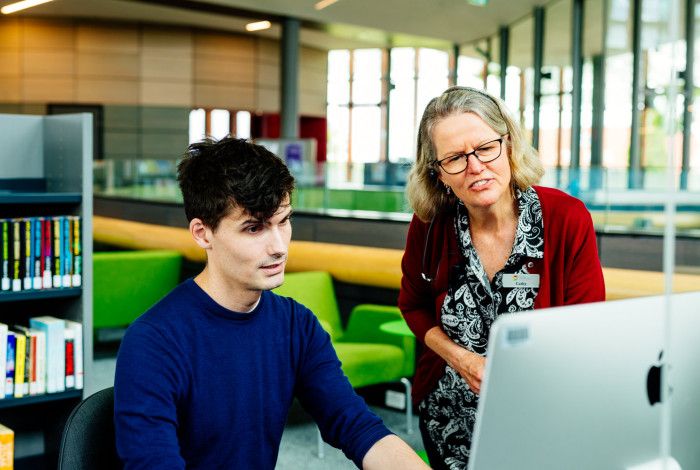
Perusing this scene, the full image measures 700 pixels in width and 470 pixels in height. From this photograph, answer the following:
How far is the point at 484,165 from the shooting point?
1648 mm

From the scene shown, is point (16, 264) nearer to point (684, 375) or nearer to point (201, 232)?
point (201, 232)

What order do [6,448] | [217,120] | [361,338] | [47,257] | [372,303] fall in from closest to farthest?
[6,448] < [47,257] < [361,338] < [372,303] < [217,120]

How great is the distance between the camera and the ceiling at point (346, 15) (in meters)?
15.1

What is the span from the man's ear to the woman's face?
0.49 meters

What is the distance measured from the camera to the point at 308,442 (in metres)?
4.69

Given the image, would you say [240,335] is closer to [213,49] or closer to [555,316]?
[555,316]

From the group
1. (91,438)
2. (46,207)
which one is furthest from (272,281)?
(46,207)

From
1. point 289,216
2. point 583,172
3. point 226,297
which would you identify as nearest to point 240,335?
point 226,297

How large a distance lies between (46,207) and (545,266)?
286 cm

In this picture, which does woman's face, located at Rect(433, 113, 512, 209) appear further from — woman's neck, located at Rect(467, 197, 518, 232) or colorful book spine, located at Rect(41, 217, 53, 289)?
colorful book spine, located at Rect(41, 217, 53, 289)

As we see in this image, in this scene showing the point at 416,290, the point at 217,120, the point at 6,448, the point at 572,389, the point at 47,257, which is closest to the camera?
the point at 572,389

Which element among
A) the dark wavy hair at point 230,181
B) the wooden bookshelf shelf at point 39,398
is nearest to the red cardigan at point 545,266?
the dark wavy hair at point 230,181

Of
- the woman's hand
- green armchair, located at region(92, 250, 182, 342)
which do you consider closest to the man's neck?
the woman's hand

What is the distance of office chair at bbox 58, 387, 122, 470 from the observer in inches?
56.6
